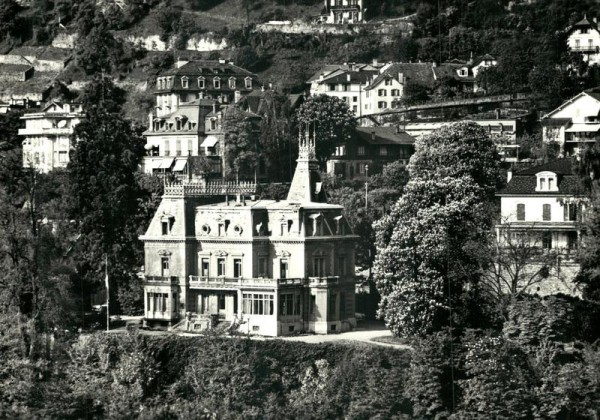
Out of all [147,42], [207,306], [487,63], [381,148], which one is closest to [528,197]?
[207,306]

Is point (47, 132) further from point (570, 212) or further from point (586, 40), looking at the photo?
point (570, 212)

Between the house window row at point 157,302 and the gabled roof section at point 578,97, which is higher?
the gabled roof section at point 578,97

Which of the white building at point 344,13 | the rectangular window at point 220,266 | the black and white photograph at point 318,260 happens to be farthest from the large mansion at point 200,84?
the rectangular window at point 220,266

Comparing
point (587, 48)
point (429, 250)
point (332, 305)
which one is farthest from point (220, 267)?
point (587, 48)

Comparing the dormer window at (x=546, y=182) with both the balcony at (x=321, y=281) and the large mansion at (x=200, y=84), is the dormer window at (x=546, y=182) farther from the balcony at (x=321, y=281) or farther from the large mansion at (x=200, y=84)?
→ the large mansion at (x=200, y=84)

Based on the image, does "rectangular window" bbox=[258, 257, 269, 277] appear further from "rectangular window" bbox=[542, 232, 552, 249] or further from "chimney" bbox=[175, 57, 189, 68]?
"chimney" bbox=[175, 57, 189, 68]

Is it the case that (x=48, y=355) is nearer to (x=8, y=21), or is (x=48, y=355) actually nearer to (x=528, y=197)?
(x=528, y=197)
